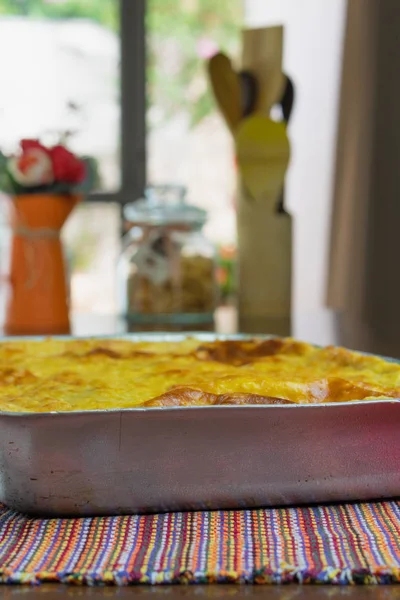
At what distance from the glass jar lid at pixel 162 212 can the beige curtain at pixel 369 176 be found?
37cm

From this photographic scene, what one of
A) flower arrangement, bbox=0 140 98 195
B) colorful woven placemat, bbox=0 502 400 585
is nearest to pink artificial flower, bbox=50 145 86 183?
flower arrangement, bbox=0 140 98 195

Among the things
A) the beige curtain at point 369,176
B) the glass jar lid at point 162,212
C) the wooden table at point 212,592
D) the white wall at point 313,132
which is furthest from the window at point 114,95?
the wooden table at point 212,592

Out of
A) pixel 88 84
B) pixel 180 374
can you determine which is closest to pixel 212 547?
pixel 180 374

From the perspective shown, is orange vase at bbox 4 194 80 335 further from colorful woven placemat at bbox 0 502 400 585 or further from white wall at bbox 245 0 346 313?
colorful woven placemat at bbox 0 502 400 585

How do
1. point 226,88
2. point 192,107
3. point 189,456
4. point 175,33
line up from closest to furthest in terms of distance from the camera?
point 189,456, point 226,88, point 175,33, point 192,107

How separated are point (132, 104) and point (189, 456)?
174 inches

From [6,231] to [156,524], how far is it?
4.19 ft

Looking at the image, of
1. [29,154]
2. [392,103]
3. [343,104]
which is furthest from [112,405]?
[343,104]

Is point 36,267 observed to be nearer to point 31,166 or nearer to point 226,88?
point 31,166

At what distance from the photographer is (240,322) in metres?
1.87

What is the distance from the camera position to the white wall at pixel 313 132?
2.53 m

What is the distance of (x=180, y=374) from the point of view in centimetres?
87

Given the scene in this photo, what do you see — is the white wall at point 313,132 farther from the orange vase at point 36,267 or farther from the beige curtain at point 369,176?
the orange vase at point 36,267

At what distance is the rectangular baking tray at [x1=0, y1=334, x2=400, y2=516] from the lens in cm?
63
